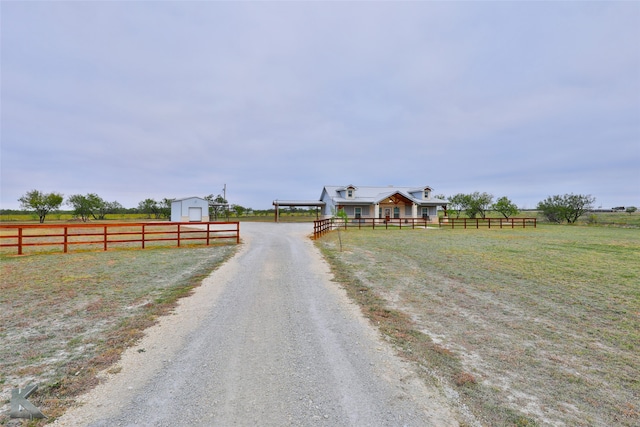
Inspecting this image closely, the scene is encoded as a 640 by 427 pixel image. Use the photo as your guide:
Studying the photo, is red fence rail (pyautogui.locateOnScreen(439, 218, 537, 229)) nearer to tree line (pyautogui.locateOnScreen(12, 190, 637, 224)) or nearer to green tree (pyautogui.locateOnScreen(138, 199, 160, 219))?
tree line (pyautogui.locateOnScreen(12, 190, 637, 224))

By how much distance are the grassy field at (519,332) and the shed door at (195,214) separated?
1170 inches

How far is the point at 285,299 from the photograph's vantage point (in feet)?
19.5

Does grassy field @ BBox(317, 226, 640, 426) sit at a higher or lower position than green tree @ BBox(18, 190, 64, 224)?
lower

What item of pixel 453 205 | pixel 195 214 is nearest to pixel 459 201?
pixel 453 205

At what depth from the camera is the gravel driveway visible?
251 cm

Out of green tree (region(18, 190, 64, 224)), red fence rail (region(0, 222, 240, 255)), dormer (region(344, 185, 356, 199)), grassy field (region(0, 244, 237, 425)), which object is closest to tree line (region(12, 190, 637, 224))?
green tree (region(18, 190, 64, 224))

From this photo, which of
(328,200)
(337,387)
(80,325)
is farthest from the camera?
Result: (328,200)

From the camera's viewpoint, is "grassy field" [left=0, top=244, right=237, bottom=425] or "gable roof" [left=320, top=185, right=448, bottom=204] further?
"gable roof" [left=320, top=185, right=448, bottom=204]

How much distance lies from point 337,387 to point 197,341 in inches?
85.6

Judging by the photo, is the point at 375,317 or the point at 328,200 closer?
the point at 375,317

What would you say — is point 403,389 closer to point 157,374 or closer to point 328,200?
point 157,374

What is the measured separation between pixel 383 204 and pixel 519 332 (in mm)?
31436

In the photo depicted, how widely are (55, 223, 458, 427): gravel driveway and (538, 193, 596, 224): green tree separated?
4772 cm

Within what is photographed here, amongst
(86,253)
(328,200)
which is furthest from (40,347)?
(328,200)
